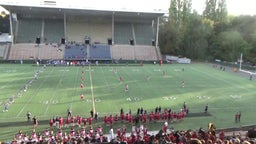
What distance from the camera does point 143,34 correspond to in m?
80.1

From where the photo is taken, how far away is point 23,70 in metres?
52.2

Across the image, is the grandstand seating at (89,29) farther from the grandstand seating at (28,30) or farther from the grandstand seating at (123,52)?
the grandstand seating at (28,30)

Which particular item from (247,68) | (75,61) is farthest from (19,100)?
(247,68)

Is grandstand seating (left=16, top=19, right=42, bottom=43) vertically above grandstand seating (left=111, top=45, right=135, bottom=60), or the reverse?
grandstand seating (left=16, top=19, right=42, bottom=43)

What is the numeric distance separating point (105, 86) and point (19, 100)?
37.2 ft

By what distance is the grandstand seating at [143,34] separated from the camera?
7819 cm

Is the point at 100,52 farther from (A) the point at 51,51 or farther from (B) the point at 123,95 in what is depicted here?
(B) the point at 123,95

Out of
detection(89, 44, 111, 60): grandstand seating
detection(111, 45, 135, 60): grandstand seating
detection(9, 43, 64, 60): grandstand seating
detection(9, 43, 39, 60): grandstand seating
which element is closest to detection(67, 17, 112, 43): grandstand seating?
detection(89, 44, 111, 60): grandstand seating

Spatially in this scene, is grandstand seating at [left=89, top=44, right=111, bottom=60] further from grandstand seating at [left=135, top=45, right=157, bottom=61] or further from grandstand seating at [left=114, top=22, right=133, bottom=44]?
grandstand seating at [left=135, top=45, right=157, bottom=61]

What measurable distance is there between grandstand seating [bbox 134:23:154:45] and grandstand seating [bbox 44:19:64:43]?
18.4 m

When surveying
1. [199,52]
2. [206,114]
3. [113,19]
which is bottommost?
[206,114]

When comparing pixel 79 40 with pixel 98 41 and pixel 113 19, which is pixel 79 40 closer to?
pixel 98 41

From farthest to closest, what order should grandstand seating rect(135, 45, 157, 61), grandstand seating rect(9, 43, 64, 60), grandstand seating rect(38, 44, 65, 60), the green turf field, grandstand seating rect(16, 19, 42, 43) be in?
grandstand seating rect(16, 19, 42, 43) < grandstand seating rect(135, 45, 157, 61) < grandstand seating rect(38, 44, 65, 60) < grandstand seating rect(9, 43, 64, 60) < the green turf field

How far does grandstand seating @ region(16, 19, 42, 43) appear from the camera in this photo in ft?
240
